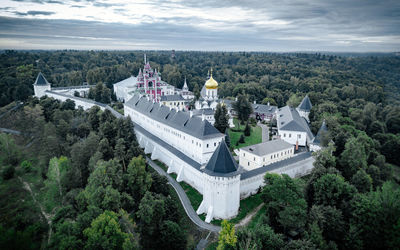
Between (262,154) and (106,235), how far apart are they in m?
20.1

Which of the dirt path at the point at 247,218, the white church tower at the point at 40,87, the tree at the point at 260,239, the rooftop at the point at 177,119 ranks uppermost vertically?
the white church tower at the point at 40,87

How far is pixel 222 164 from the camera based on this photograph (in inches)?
919

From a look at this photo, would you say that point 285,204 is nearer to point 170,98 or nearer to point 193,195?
point 193,195

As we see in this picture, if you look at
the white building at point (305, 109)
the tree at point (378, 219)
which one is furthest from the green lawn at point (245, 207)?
the white building at point (305, 109)

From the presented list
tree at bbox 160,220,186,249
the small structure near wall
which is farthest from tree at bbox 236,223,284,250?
the small structure near wall

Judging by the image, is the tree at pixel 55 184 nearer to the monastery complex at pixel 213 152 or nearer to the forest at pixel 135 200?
the forest at pixel 135 200

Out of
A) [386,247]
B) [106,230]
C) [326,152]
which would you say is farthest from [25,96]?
[386,247]

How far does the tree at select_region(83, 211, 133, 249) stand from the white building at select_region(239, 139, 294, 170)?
60.3ft

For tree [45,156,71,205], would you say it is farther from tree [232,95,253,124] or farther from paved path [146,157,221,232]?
tree [232,95,253,124]

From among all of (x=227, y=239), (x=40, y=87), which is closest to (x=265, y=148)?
(x=227, y=239)

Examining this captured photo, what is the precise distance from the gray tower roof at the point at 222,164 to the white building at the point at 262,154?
8.02 metres

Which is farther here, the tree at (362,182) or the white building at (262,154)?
the white building at (262,154)

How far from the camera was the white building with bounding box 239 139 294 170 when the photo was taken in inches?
1211

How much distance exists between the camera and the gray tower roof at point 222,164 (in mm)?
23211
